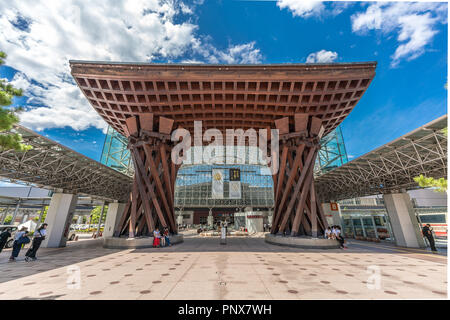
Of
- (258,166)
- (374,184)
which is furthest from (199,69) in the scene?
(258,166)

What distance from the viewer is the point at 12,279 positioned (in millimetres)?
6211

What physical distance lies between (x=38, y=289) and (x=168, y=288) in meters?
3.51

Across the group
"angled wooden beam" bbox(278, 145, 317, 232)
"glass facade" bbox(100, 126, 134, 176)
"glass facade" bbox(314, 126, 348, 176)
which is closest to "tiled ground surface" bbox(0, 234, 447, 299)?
"angled wooden beam" bbox(278, 145, 317, 232)

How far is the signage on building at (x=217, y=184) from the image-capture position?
52938 mm

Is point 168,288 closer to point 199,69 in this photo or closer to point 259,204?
point 199,69

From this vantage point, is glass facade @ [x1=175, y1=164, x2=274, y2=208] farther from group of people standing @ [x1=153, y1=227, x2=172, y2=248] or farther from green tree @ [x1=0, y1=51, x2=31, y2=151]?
green tree @ [x1=0, y1=51, x2=31, y2=151]

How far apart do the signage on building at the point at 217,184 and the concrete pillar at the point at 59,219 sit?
36244 mm

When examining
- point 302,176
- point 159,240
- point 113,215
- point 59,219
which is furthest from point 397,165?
point 113,215

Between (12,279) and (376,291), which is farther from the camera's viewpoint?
(12,279)

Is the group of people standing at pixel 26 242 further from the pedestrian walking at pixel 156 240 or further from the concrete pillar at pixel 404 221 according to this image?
the concrete pillar at pixel 404 221

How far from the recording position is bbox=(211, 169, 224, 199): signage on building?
2084 inches

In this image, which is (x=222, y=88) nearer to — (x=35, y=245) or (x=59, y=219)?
(x=35, y=245)

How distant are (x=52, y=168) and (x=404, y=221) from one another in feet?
103

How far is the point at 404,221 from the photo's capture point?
58.5ft
